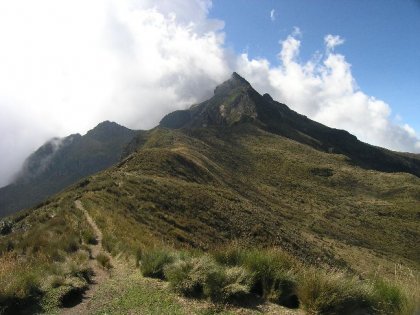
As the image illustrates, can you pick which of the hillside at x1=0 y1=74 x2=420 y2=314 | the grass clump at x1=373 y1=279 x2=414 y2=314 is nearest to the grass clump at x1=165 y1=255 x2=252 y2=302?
the hillside at x1=0 y1=74 x2=420 y2=314

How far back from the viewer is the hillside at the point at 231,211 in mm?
18547

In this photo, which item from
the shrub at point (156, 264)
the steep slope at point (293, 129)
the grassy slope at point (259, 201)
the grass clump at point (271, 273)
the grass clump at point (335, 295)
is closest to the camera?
the grass clump at point (335, 295)

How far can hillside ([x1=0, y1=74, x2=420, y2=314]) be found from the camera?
1855cm

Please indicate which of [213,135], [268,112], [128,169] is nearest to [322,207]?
[128,169]

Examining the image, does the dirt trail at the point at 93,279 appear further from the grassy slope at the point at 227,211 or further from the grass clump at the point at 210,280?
the grass clump at the point at 210,280

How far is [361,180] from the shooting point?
104 metres

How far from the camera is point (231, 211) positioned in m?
44.2

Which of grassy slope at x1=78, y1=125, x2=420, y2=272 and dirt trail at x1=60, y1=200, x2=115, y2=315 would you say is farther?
grassy slope at x1=78, y1=125, x2=420, y2=272

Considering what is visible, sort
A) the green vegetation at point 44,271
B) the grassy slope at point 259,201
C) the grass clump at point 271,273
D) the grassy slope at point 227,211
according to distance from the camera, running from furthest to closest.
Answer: the grassy slope at point 259,201, the grassy slope at point 227,211, the green vegetation at point 44,271, the grass clump at point 271,273

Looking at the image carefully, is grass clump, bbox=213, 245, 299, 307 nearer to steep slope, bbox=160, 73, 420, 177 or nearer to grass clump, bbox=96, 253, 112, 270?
grass clump, bbox=96, 253, 112, 270

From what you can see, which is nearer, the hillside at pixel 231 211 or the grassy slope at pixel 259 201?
the hillside at pixel 231 211

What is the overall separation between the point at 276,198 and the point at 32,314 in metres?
68.6

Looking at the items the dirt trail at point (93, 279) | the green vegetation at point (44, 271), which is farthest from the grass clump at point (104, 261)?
the green vegetation at point (44, 271)

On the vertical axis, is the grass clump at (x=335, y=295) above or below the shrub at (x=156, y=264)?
above
